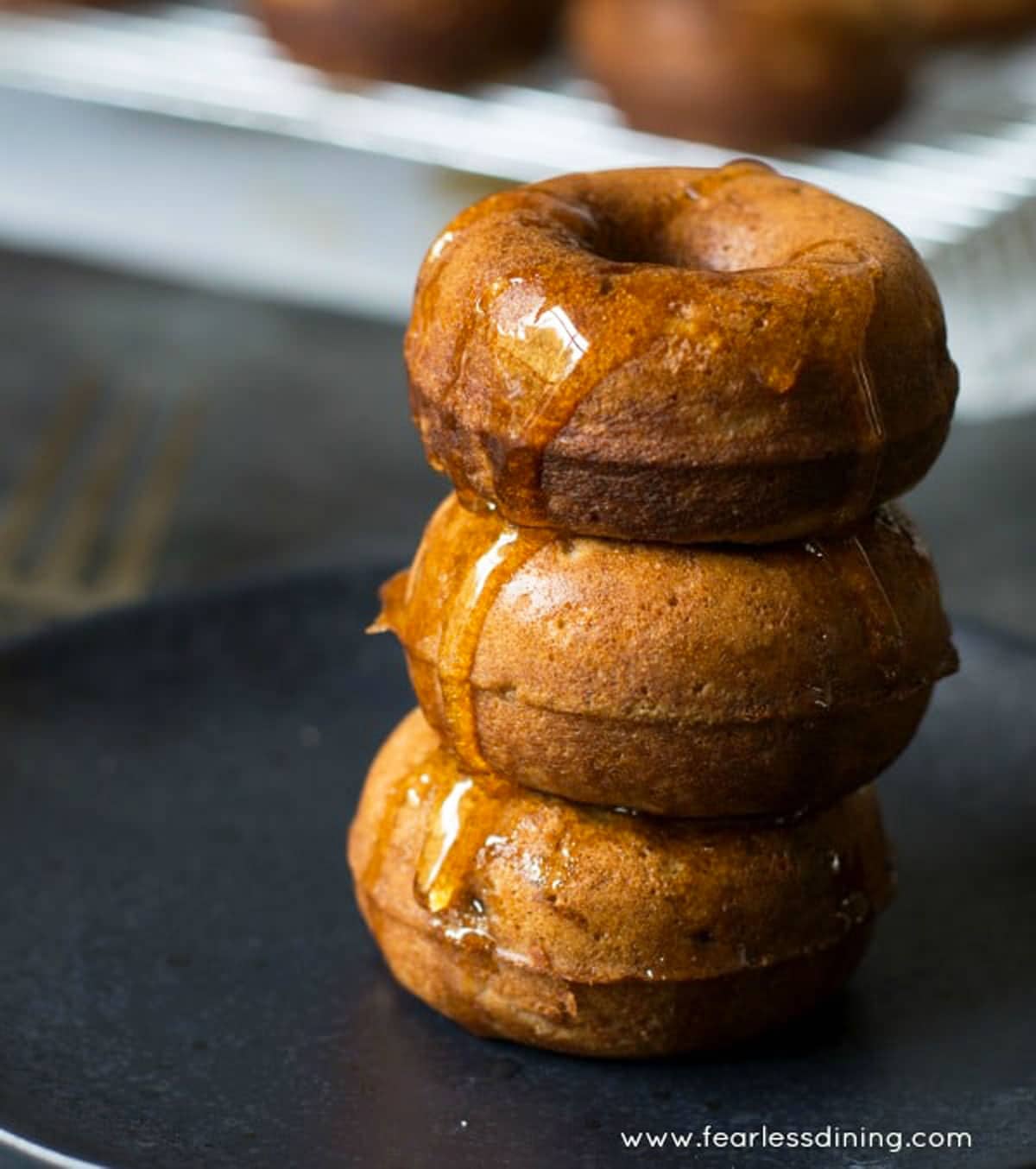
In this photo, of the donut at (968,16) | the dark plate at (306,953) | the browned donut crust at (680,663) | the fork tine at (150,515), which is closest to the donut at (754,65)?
the donut at (968,16)

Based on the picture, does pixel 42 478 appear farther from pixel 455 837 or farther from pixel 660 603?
pixel 660 603

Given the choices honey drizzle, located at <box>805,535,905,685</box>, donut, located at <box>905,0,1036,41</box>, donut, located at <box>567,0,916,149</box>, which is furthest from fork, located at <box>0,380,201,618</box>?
donut, located at <box>905,0,1036,41</box>

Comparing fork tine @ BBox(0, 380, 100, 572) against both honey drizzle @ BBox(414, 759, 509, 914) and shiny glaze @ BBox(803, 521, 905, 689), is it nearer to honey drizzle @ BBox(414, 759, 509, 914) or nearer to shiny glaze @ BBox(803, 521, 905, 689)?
honey drizzle @ BBox(414, 759, 509, 914)

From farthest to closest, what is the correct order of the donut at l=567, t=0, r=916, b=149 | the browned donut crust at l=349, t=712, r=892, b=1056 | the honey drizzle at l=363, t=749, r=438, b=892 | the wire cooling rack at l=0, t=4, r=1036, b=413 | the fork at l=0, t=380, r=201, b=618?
the wire cooling rack at l=0, t=4, r=1036, b=413, the donut at l=567, t=0, r=916, b=149, the fork at l=0, t=380, r=201, b=618, the honey drizzle at l=363, t=749, r=438, b=892, the browned donut crust at l=349, t=712, r=892, b=1056

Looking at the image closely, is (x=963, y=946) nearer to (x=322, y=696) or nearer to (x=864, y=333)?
(x=864, y=333)

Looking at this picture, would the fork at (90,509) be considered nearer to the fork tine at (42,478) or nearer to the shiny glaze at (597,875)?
the fork tine at (42,478)

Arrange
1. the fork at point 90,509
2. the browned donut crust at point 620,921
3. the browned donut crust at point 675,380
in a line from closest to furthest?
the browned donut crust at point 675,380, the browned donut crust at point 620,921, the fork at point 90,509

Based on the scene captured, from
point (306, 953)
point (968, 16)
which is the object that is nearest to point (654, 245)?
point (306, 953)
